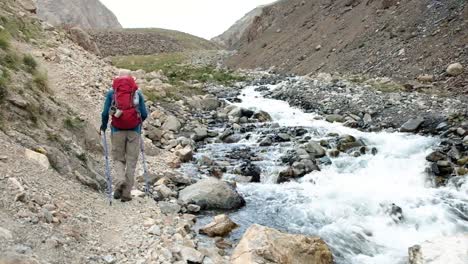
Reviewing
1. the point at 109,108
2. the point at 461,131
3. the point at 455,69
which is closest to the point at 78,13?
the point at 455,69

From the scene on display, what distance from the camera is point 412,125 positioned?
15.8 metres

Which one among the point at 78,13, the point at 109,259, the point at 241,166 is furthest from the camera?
the point at 78,13

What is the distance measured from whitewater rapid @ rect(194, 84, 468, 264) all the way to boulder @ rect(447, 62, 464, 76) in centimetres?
698

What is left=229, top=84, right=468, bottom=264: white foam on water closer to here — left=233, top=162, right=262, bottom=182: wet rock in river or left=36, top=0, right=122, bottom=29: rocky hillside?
left=233, top=162, right=262, bottom=182: wet rock in river

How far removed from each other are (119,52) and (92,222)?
74.8 metres

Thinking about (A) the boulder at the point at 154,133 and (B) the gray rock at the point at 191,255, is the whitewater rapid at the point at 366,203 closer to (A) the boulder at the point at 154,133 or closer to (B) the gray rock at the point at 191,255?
(B) the gray rock at the point at 191,255

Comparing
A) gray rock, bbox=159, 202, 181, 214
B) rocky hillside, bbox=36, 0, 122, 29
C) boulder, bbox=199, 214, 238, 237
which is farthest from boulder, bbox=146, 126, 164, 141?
rocky hillside, bbox=36, 0, 122, 29

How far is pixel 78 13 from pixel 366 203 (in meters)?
115

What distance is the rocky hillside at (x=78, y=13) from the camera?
328 feet

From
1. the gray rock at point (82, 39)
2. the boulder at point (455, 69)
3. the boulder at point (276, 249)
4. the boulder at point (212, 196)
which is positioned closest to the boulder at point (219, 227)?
the boulder at point (212, 196)

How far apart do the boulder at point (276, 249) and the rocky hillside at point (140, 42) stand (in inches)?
2816

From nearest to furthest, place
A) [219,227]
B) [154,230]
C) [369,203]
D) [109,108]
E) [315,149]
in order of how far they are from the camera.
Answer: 1. [154,230]
2. [109,108]
3. [219,227]
4. [369,203]
5. [315,149]

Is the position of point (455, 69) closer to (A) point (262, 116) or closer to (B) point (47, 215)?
(A) point (262, 116)

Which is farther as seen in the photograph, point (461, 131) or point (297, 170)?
point (461, 131)
